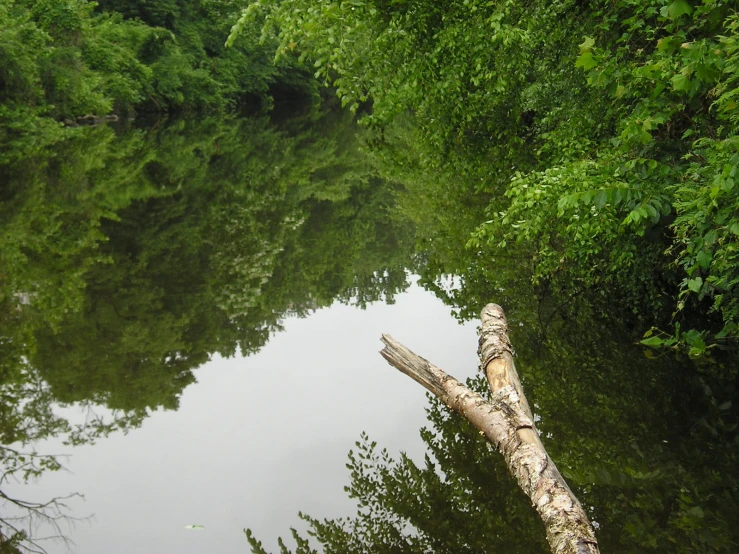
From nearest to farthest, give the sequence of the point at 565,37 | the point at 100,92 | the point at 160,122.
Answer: the point at 565,37
the point at 100,92
the point at 160,122

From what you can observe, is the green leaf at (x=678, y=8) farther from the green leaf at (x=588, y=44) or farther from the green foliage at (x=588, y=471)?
the green foliage at (x=588, y=471)

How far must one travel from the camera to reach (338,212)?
67.1 feet

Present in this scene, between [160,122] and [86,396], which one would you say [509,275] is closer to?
[86,396]

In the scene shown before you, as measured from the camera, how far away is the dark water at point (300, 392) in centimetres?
609

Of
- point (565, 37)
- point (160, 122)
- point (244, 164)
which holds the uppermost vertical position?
point (160, 122)

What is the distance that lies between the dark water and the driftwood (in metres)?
0.78

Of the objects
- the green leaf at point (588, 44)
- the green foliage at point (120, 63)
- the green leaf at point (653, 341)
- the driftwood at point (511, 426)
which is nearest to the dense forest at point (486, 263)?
the green leaf at point (588, 44)

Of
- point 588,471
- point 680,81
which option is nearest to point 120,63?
point 680,81

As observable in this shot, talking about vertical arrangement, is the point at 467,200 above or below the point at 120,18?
below

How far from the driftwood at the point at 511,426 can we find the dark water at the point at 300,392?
2.54 feet

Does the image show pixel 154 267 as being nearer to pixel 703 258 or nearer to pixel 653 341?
pixel 653 341

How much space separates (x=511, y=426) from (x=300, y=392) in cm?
388

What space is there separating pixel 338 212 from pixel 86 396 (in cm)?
1238

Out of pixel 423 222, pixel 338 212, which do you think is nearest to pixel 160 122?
pixel 338 212
